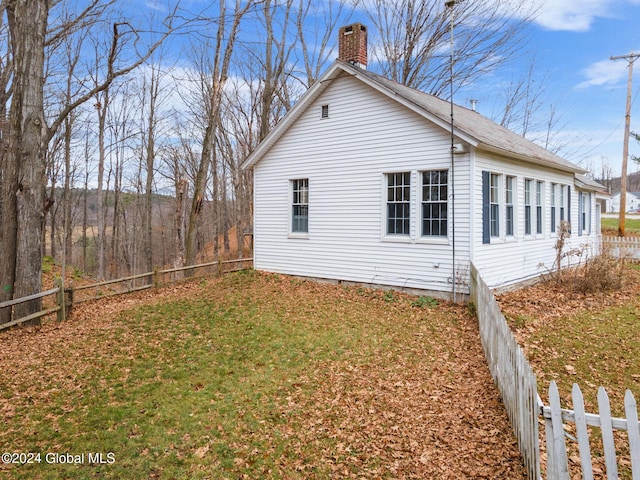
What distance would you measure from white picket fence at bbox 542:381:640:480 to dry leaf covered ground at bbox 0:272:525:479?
959mm

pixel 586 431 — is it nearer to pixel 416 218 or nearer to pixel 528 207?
pixel 416 218

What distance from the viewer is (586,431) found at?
2699 mm

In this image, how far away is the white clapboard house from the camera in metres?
10.5

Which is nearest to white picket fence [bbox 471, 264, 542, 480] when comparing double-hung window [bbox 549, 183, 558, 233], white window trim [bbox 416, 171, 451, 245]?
white window trim [bbox 416, 171, 451, 245]

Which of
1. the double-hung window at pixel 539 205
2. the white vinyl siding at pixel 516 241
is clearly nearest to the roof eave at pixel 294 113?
the white vinyl siding at pixel 516 241

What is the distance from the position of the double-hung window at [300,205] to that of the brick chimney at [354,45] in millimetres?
4192

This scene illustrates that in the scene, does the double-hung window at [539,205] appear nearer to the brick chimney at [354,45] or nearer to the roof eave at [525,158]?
the roof eave at [525,158]

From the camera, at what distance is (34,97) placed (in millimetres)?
9547

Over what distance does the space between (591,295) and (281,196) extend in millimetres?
9927

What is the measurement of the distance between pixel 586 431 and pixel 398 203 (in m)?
9.20

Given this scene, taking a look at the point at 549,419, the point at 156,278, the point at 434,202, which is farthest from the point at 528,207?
the point at 156,278

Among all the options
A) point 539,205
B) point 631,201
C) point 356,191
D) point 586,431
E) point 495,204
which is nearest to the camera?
point 586,431

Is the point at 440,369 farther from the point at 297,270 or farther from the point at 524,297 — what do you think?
the point at 297,270

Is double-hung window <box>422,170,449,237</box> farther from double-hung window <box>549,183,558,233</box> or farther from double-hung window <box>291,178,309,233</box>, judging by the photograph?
double-hung window <box>549,183,558,233</box>
